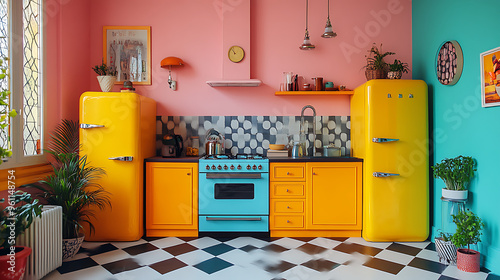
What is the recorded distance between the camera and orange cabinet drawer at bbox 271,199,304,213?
383 centimetres

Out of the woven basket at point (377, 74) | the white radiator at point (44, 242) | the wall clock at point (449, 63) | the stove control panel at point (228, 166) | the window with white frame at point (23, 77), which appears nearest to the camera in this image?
the white radiator at point (44, 242)

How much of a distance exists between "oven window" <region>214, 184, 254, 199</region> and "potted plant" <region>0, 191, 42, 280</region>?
1.78m

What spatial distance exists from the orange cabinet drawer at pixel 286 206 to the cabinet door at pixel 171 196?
87 centimetres

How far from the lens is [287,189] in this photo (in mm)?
3826

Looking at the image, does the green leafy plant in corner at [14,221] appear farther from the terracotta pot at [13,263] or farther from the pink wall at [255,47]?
the pink wall at [255,47]

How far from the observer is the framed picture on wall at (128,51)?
438cm

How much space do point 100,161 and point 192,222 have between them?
1.19 metres

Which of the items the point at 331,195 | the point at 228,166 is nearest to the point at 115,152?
the point at 228,166

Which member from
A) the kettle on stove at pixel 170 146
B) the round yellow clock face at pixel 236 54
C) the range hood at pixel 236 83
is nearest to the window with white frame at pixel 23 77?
the kettle on stove at pixel 170 146

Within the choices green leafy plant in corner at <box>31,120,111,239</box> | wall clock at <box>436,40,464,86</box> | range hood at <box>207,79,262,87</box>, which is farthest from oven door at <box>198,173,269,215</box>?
wall clock at <box>436,40,464,86</box>

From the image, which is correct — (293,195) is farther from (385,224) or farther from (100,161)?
(100,161)

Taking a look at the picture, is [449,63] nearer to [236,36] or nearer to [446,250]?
[446,250]

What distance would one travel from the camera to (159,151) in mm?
4445

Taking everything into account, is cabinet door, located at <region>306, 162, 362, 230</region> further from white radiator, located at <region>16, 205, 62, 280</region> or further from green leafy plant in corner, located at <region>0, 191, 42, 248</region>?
green leafy plant in corner, located at <region>0, 191, 42, 248</region>
